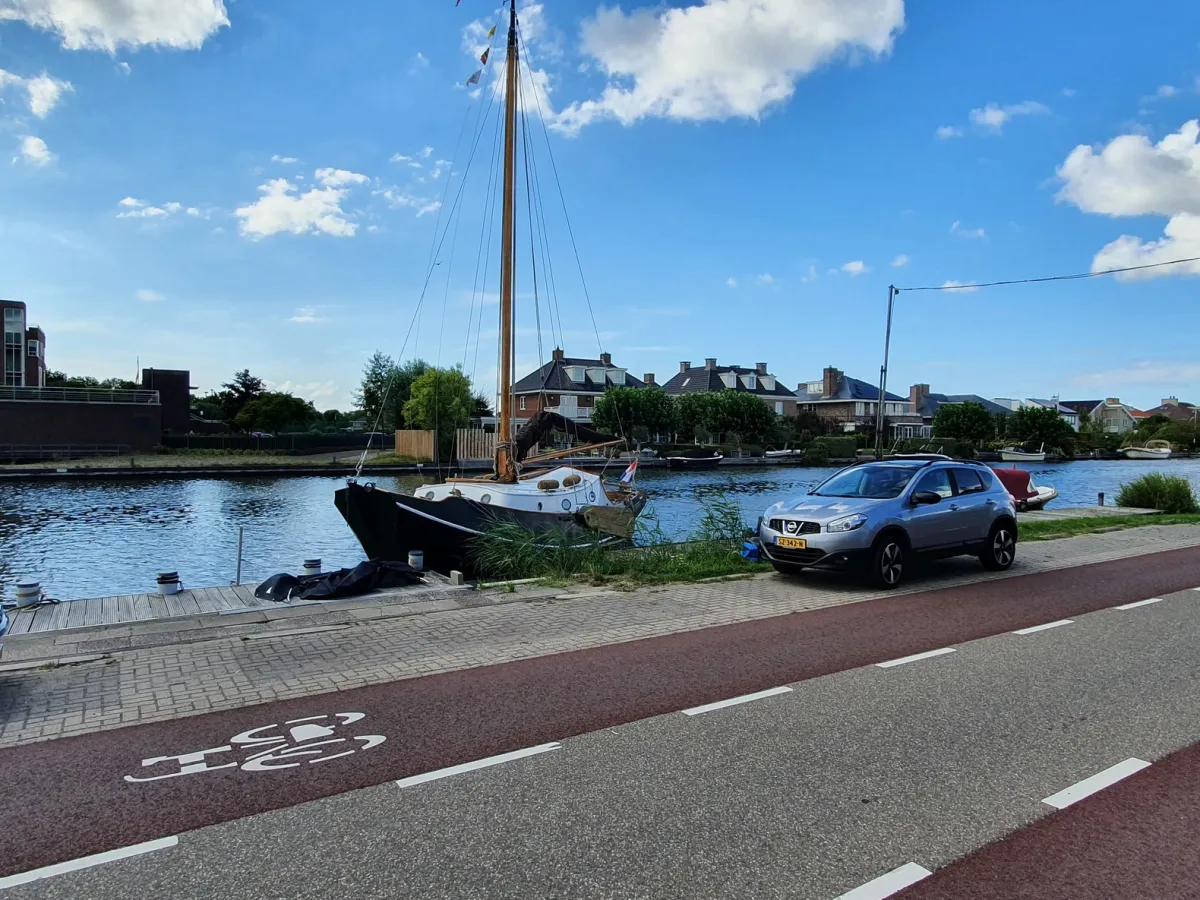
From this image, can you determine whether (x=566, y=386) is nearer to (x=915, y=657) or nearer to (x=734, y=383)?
(x=734, y=383)

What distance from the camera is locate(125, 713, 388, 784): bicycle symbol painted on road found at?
456 cm

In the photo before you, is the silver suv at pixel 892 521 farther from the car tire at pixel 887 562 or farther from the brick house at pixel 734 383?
the brick house at pixel 734 383

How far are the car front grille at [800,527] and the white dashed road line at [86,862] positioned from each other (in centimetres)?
809

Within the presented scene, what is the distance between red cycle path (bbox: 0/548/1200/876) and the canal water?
716cm

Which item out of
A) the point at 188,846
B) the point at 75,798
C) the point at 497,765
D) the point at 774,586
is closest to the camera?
the point at 188,846

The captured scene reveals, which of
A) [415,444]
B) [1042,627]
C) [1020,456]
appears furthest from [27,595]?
Result: [1020,456]

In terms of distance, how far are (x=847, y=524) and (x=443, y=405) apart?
4852 cm

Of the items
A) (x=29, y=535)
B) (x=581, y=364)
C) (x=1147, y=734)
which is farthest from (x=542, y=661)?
(x=581, y=364)

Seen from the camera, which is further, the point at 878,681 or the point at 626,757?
the point at 878,681

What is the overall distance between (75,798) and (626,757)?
2.95 meters

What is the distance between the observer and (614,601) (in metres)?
9.53

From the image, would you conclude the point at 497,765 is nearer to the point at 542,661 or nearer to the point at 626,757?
the point at 626,757

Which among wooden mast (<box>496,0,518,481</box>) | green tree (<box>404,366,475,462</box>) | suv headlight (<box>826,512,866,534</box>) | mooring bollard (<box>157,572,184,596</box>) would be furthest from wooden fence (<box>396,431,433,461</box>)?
suv headlight (<box>826,512,866,534</box>)

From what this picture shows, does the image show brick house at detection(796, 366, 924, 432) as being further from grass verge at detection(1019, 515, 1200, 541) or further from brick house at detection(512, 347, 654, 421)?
grass verge at detection(1019, 515, 1200, 541)
